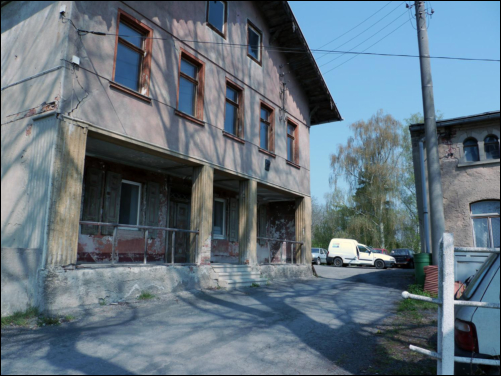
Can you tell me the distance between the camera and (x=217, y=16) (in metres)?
12.1

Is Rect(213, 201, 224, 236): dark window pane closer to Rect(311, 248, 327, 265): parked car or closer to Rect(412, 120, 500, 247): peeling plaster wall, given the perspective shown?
Rect(412, 120, 500, 247): peeling plaster wall

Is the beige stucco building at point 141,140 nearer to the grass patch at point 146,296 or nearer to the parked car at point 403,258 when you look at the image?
the grass patch at point 146,296

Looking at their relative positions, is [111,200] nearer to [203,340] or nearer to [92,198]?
[92,198]

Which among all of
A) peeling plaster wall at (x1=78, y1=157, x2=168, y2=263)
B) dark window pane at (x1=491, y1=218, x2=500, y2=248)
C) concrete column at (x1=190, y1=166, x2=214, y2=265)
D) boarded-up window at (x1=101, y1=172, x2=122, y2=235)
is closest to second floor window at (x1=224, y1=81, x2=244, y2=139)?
concrete column at (x1=190, y1=166, x2=214, y2=265)

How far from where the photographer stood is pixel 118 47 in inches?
341

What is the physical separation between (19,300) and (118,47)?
5.65m

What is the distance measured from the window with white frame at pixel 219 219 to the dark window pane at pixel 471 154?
882 centimetres

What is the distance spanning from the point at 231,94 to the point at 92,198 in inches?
221

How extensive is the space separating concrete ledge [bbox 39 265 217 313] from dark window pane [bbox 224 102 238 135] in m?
4.75

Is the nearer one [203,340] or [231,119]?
[203,340]

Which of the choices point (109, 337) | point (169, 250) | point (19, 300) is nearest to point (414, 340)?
point (109, 337)

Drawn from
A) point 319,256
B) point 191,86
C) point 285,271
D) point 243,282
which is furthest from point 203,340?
point 319,256

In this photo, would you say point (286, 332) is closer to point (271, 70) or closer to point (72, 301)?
point (72, 301)

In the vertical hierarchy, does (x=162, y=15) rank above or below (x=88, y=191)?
above
